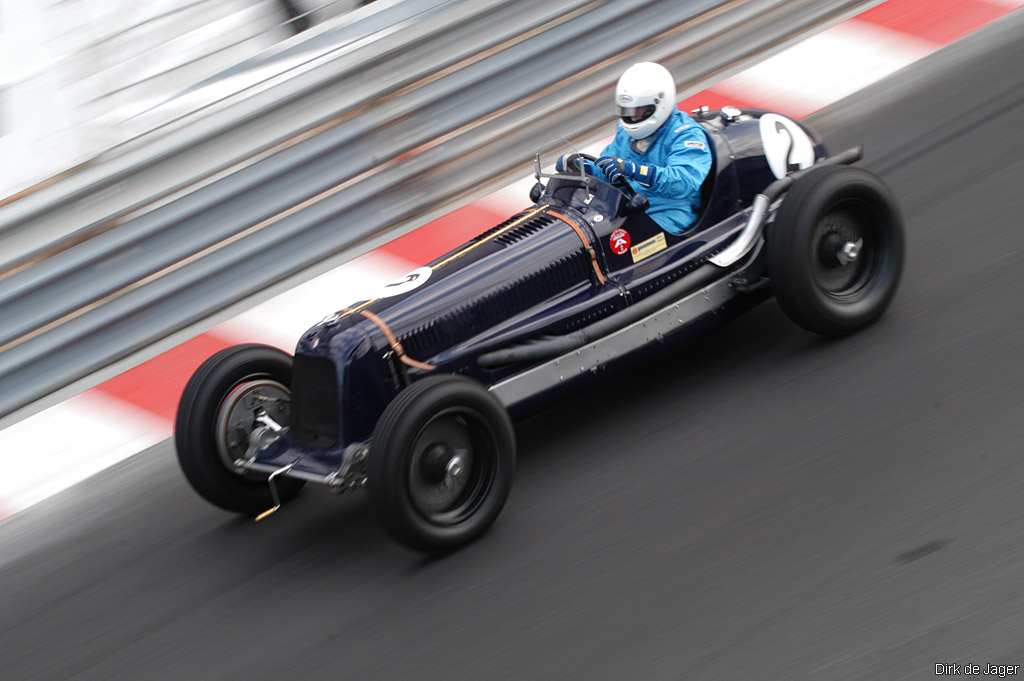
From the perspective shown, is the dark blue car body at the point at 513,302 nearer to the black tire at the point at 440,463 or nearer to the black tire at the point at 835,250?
the black tire at the point at 835,250

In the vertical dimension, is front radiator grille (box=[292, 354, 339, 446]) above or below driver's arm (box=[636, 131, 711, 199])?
below

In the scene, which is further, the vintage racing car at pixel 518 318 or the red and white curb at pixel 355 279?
the red and white curb at pixel 355 279

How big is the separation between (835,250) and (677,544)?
1.63m

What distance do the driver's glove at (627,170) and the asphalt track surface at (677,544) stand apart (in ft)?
2.62

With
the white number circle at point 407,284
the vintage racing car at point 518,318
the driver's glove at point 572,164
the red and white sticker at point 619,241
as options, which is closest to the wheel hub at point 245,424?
the vintage racing car at point 518,318

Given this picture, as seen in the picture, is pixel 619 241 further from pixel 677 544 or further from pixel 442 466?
pixel 677 544

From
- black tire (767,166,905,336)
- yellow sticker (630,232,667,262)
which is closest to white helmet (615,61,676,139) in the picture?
yellow sticker (630,232,667,262)

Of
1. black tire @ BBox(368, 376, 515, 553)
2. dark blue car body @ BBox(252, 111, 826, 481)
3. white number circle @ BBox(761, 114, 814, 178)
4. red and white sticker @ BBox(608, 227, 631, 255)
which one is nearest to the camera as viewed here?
black tire @ BBox(368, 376, 515, 553)

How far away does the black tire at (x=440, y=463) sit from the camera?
3992 millimetres

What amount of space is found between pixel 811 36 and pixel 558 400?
173 inches

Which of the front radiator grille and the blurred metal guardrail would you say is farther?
the blurred metal guardrail

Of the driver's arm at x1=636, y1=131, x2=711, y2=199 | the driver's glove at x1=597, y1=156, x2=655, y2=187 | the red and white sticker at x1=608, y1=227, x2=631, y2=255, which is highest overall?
the driver's glove at x1=597, y1=156, x2=655, y2=187

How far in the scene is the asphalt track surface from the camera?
3.50 metres

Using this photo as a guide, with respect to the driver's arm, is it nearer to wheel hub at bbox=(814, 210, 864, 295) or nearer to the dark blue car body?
the dark blue car body
